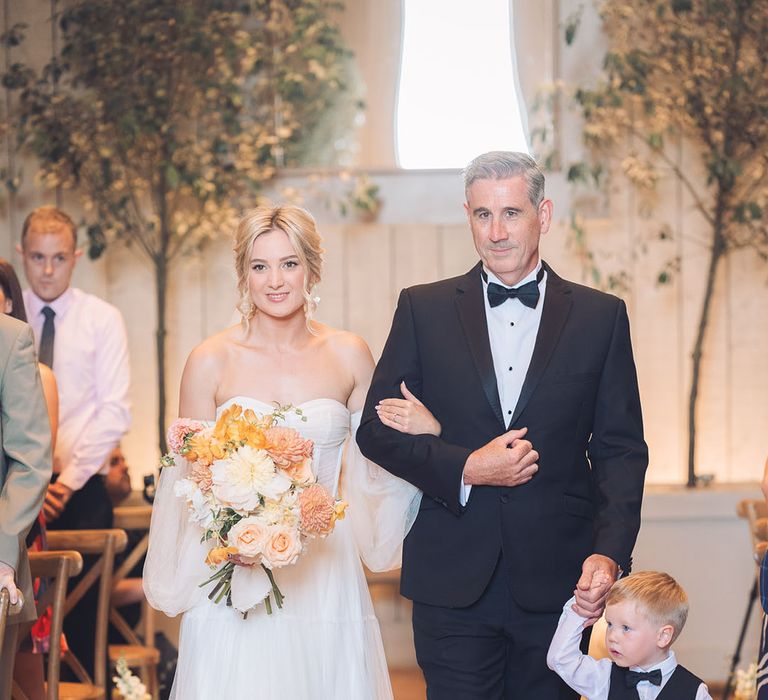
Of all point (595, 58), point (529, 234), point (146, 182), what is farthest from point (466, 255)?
point (529, 234)

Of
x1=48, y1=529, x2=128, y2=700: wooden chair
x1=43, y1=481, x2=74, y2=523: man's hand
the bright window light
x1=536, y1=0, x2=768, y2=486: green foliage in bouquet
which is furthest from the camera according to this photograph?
the bright window light

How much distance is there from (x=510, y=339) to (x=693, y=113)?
3075 millimetres

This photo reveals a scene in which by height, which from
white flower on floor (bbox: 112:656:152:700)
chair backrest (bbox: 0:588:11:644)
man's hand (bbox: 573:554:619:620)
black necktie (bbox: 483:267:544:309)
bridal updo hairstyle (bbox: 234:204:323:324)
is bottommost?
white flower on floor (bbox: 112:656:152:700)

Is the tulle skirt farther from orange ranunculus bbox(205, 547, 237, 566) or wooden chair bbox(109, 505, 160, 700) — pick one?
wooden chair bbox(109, 505, 160, 700)

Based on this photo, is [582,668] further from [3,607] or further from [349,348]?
[3,607]

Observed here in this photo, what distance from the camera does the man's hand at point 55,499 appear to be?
457 cm

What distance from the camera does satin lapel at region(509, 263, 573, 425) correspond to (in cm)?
284

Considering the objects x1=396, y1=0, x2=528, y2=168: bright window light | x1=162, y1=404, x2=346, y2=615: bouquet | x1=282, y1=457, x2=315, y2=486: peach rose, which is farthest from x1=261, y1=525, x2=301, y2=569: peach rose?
x1=396, y1=0, x2=528, y2=168: bright window light

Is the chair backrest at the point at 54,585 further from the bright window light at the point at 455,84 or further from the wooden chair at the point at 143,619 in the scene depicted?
the bright window light at the point at 455,84

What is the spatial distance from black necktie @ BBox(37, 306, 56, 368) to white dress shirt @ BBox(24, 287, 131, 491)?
0.02m

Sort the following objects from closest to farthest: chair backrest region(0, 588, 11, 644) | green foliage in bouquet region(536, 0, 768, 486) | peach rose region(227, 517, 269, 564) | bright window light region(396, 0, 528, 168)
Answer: chair backrest region(0, 588, 11, 644), peach rose region(227, 517, 269, 564), green foliage in bouquet region(536, 0, 768, 486), bright window light region(396, 0, 528, 168)

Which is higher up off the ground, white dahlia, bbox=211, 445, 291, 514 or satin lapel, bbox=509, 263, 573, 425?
satin lapel, bbox=509, 263, 573, 425

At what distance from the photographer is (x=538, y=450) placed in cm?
283

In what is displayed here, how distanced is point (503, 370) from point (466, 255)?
3.00 m
